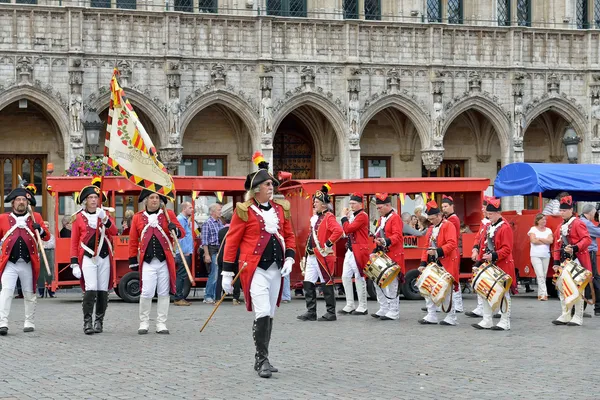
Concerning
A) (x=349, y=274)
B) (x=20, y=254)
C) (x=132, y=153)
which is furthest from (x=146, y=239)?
(x=349, y=274)

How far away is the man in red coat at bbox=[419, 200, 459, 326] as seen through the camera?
14820mm

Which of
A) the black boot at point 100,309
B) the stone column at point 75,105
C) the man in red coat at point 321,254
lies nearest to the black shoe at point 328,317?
the man in red coat at point 321,254

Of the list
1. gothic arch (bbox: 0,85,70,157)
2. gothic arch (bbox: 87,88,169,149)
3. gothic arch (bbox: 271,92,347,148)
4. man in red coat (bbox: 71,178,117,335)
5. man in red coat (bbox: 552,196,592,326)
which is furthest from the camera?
gothic arch (bbox: 271,92,347,148)

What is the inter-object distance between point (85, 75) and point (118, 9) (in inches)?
68.8

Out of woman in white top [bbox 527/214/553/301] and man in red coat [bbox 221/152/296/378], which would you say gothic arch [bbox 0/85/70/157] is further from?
man in red coat [bbox 221/152/296/378]

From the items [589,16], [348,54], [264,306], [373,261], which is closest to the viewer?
[264,306]

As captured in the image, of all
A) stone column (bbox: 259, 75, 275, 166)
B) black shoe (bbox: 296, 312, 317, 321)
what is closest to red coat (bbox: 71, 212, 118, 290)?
black shoe (bbox: 296, 312, 317, 321)

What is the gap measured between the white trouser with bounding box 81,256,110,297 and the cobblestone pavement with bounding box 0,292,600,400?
1.89 ft

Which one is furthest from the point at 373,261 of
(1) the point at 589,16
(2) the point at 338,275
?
(1) the point at 589,16

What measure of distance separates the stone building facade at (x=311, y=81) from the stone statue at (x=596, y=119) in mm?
55

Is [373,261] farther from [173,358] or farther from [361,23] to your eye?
[361,23]

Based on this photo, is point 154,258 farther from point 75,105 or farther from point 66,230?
point 75,105

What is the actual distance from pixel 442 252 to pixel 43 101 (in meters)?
14.1

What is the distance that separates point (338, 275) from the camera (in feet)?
65.3
